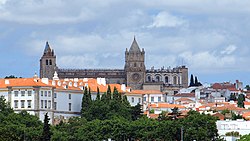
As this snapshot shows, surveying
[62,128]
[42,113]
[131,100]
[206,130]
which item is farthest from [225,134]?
[131,100]

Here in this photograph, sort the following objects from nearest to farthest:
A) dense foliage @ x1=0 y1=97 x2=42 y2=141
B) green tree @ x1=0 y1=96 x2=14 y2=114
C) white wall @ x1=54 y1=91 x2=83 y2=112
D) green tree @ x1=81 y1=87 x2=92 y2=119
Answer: dense foliage @ x1=0 y1=97 x2=42 y2=141 < green tree @ x1=0 y1=96 x2=14 y2=114 < green tree @ x1=81 y1=87 x2=92 y2=119 < white wall @ x1=54 y1=91 x2=83 y2=112

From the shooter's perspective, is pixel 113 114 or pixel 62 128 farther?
pixel 113 114

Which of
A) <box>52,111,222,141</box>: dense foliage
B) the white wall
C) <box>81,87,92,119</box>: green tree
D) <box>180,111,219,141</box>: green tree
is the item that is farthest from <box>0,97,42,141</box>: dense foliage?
<box>180,111,219,141</box>: green tree

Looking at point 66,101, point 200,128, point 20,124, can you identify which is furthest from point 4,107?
point 200,128

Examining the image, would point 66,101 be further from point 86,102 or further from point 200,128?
point 200,128

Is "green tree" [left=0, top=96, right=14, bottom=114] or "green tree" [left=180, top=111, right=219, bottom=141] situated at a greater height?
"green tree" [left=0, top=96, right=14, bottom=114]

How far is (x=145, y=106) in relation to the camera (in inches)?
6678

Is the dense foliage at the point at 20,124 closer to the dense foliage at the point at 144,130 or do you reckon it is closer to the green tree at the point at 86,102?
the dense foliage at the point at 144,130

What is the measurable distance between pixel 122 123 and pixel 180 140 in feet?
36.4

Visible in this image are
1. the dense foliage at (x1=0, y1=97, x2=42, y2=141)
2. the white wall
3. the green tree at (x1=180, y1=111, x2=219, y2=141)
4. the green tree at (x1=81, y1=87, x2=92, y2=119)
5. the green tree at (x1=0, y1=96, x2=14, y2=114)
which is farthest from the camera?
the white wall

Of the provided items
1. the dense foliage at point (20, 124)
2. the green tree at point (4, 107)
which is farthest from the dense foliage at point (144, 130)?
the green tree at point (4, 107)

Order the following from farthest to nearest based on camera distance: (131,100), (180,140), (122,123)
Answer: (131,100)
(122,123)
(180,140)

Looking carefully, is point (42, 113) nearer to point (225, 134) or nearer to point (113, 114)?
point (113, 114)

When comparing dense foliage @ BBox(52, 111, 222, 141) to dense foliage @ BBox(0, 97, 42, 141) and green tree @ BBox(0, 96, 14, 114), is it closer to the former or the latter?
dense foliage @ BBox(0, 97, 42, 141)
